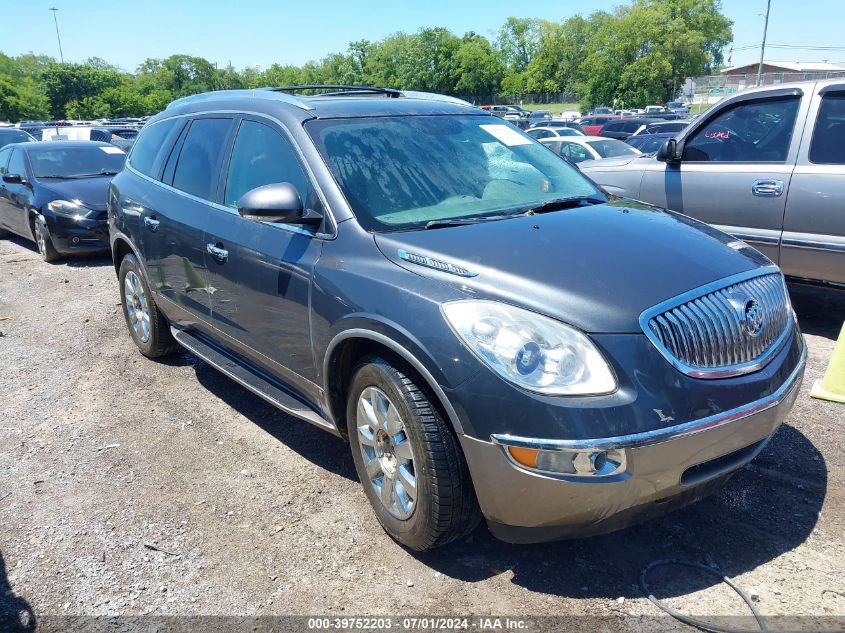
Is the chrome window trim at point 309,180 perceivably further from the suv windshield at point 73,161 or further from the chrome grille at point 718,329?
the suv windshield at point 73,161

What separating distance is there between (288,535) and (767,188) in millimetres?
4533

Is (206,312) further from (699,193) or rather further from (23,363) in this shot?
(699,193)

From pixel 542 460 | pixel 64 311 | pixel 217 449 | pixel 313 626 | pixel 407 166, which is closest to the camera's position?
pixel 542 460

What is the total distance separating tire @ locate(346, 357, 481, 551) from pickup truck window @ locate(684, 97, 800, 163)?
14.0 ft

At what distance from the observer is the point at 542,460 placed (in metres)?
2.41

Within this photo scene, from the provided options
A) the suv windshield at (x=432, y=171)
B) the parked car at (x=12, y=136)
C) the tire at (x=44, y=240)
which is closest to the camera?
the suv windshield at (x=432, y=171)

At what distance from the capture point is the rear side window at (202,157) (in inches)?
164

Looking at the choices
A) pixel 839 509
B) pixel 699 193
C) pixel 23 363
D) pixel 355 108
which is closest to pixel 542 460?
pixel 839 509

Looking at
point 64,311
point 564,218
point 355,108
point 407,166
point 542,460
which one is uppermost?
point 355,108

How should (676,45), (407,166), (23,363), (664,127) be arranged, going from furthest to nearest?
(676,45)
(664,127)
(23,363)
(407,166)

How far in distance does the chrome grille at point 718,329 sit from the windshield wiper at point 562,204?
98cm

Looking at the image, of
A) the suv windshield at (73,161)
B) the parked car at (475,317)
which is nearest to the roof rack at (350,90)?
the parked car at (475,317)

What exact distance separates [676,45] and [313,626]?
8624cm

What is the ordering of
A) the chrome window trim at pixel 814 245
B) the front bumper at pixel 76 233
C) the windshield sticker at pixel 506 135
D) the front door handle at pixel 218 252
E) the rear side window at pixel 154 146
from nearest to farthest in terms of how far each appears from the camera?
the front door handle at pixel 218 252
the windshield sticker at pixel 506 135
the rear side window at pixel 154 146
the chrome window trim at pixel 814 245
the front bumper at pixel 76 233
